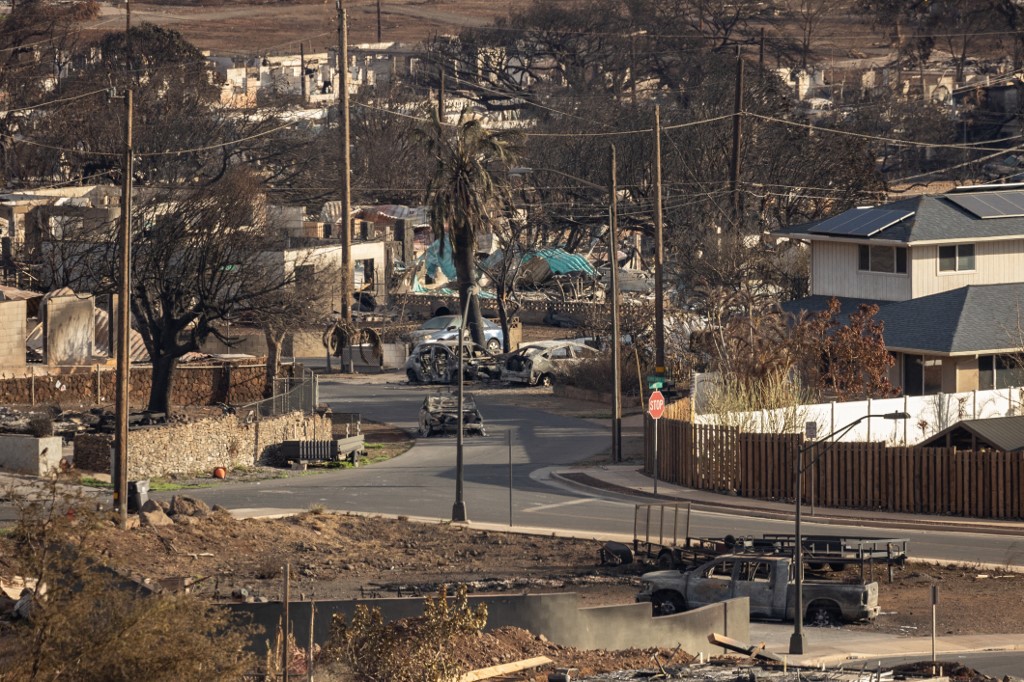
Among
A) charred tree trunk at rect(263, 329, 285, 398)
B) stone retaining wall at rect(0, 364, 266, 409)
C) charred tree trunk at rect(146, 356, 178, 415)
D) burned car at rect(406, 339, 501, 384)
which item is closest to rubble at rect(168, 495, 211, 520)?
charred tree trunk at rect(146, 356, 178, 415)

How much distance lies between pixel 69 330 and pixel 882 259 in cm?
2470

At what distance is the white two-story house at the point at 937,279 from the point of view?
48625 mm

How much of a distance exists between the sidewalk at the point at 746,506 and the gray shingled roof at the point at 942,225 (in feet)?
40.7

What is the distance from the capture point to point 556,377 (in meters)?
59.2

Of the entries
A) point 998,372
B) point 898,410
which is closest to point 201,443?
point 898,410

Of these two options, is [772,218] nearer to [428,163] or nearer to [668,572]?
[428,163]

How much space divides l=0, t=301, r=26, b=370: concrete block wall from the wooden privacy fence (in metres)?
19.3

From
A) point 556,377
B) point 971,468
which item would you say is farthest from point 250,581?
point 556,377

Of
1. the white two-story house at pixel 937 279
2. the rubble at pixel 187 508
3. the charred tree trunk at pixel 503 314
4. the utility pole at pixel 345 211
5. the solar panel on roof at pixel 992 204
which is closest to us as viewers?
the rubble at pixel 187 508

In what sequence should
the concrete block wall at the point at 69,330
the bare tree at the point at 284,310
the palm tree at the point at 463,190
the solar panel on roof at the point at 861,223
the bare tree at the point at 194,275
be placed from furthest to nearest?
the palm tree at the point at 463,190, the solar panel on roof at the point at 861,223, the concrete block wall at the point at 69,330, the bare tree at the point at 284,310, the bare tree at the point at 194,275

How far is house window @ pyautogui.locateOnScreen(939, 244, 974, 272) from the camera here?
2104 inches

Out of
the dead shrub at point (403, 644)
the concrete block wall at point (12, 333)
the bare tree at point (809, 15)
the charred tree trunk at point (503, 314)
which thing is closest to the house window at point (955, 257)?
the charred tree trunk at point (503, 314)

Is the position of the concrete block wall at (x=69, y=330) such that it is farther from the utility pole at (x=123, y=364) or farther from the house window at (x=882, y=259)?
the house window at (x=882, y=259)

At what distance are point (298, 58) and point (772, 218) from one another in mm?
105155
